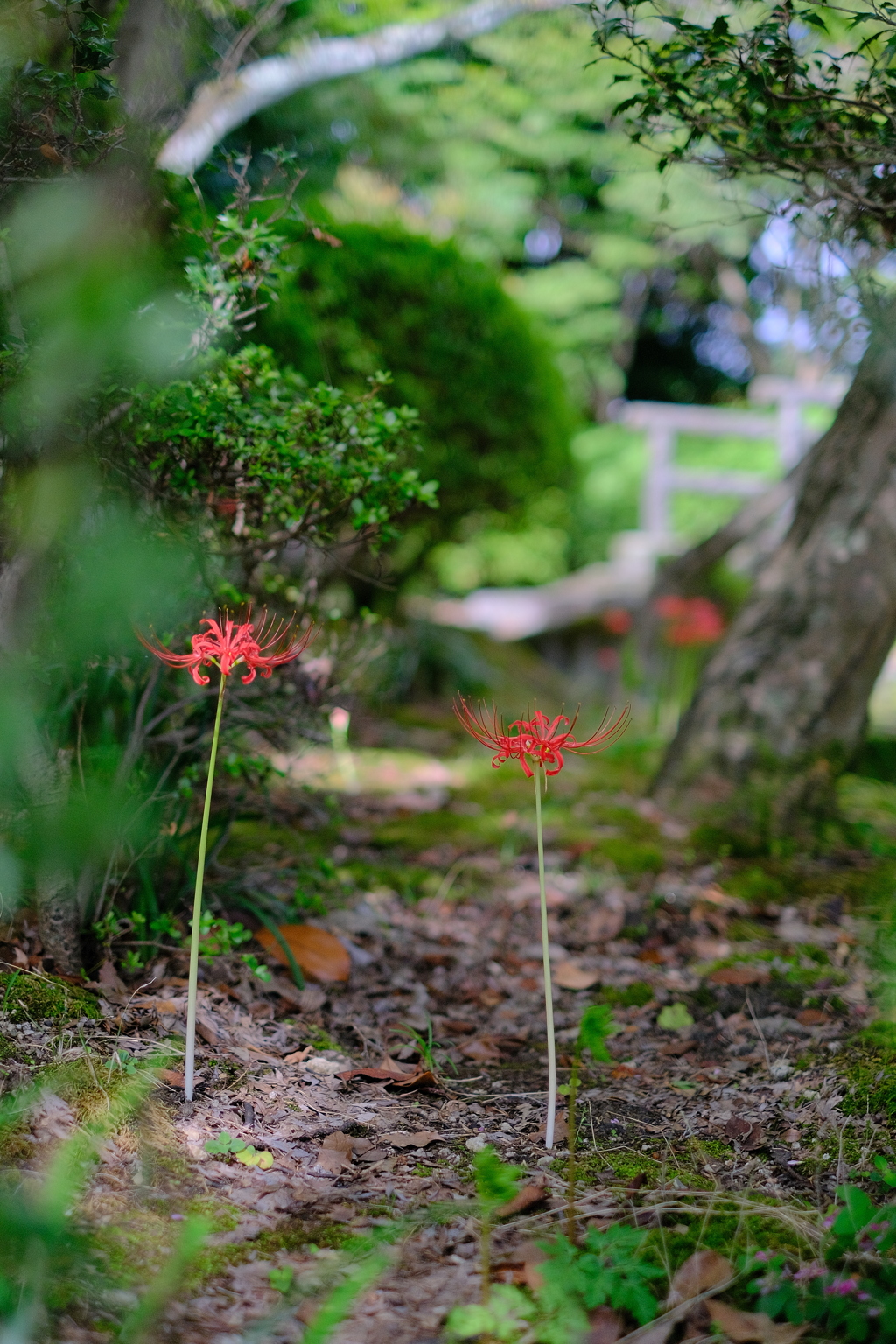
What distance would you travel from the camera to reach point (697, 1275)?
1.37 m

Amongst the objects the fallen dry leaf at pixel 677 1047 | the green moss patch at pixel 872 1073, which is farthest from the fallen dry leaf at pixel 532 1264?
the fallen dry leaf at pixel 677 1047

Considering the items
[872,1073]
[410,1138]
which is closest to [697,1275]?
[410,1138]

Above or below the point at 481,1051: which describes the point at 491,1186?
above

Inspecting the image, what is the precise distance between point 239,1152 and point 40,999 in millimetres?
516

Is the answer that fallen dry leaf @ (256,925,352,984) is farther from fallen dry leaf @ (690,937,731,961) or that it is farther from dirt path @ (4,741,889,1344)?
fallen dry leaf @ (690,937,731,961)

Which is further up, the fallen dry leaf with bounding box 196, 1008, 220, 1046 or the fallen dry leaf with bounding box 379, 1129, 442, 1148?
the fallen dry leaf with bounding box 379, 1129, 442, 1148

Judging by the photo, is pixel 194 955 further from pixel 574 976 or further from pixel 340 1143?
pixel 574 976

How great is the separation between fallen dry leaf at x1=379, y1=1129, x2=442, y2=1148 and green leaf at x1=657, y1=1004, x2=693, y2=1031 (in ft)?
2.67

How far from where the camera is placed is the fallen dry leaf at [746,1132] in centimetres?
175

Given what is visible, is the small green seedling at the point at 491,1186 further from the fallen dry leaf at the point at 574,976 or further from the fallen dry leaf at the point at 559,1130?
the fallen dry leaf at the point at 574,976

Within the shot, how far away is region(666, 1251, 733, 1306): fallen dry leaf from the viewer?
134cm

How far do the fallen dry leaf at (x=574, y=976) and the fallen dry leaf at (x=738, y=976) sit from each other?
0.32 meters

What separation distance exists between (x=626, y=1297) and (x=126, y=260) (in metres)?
1.90

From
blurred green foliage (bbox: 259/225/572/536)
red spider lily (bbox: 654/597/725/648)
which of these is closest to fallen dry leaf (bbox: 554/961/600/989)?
blurred green foliage (bbox: 259/225/572/536)
